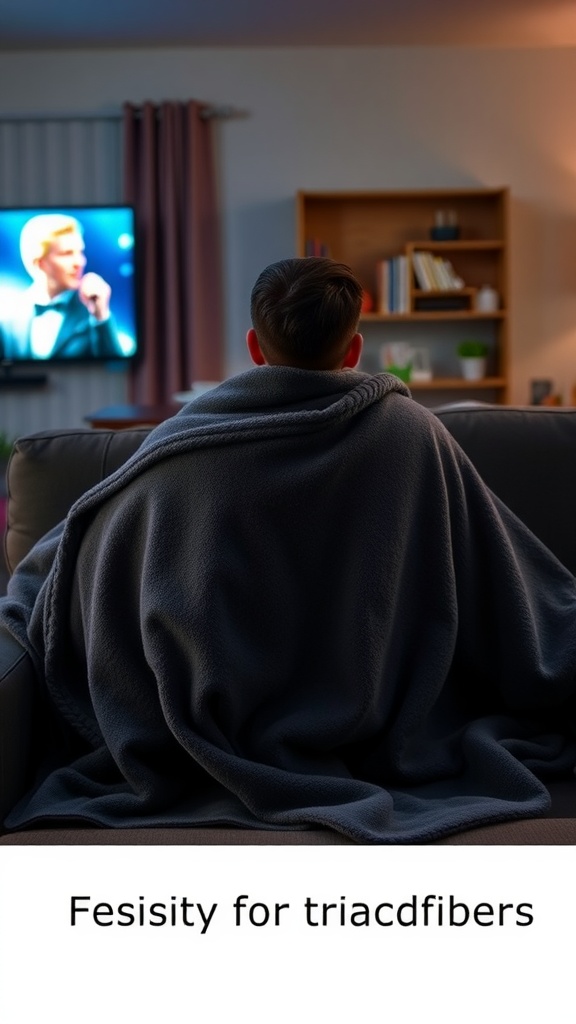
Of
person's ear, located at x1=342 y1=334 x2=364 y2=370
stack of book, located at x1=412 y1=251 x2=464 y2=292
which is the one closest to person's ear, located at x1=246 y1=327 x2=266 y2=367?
person's ear, located at x1=342 y1=334 x2=364 y2=370

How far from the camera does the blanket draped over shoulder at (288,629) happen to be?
132cm

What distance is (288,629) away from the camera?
139 cm

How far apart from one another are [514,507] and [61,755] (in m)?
0.81

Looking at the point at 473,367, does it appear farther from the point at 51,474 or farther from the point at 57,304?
the point at 51,474

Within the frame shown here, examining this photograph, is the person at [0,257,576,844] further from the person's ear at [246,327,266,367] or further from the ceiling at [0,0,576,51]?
the ceiling at [0,0,576,51]

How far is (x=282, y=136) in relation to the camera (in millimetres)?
5812

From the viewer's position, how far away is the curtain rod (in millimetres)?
5734

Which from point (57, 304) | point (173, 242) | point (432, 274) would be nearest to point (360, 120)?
point (432, 274)

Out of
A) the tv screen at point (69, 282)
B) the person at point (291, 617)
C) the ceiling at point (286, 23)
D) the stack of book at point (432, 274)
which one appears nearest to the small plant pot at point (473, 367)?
the stack of book at point (432, 274)

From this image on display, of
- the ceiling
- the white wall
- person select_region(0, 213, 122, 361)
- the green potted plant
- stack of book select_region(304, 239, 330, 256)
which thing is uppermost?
the ceiling

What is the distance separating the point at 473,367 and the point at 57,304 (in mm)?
2220

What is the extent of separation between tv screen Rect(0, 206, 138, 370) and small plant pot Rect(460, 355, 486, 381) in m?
1.75

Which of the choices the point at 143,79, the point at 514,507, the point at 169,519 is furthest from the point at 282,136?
the point at 169,519
